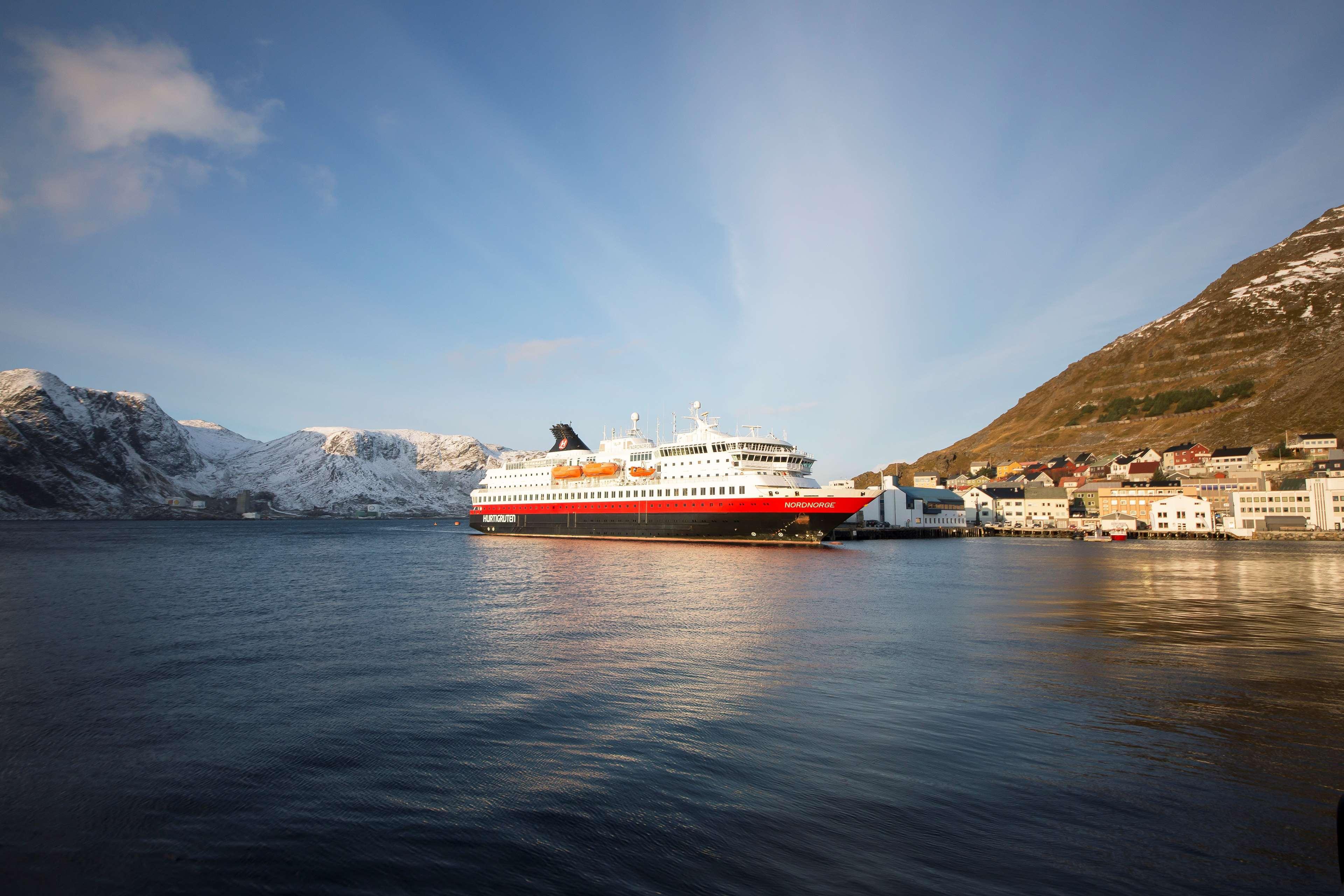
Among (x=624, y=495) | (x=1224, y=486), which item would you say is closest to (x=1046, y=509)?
(x=1224, y=486)

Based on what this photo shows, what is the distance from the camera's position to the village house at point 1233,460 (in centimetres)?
10238

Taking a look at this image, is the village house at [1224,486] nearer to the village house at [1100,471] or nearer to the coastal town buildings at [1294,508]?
the coastal town buildings at [1294,508]

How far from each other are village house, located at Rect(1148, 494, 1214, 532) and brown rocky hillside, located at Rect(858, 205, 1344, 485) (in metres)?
61.2

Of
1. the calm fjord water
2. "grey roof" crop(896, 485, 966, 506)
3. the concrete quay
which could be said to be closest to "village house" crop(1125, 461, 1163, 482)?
the concrete quay

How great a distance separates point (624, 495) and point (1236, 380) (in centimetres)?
17726

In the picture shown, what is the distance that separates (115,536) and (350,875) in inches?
3770

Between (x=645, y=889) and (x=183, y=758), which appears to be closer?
(x=645, y=889)

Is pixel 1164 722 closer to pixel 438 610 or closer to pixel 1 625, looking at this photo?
pixel 438 610

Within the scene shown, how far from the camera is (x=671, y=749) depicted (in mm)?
8984

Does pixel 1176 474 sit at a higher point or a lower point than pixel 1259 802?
higher

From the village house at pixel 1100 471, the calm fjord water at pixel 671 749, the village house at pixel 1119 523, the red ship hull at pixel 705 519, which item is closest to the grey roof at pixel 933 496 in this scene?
the village house at pixel 1119 523

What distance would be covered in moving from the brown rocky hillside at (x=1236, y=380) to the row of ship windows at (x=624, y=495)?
10937 cm

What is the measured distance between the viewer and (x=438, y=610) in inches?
886

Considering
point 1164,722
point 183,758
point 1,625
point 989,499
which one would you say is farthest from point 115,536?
point 989,499
